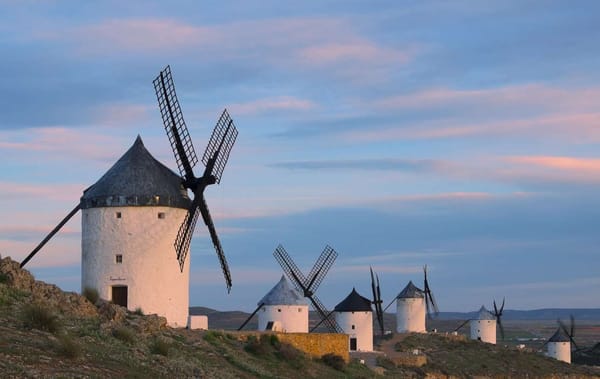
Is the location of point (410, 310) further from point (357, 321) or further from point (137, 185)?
point (137, 185)

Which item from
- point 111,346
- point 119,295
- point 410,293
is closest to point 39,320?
point 111,346

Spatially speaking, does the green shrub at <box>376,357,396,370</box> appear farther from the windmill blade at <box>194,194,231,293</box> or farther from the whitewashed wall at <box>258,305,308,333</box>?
the windmill blade at <box>194,194,231,293</box>

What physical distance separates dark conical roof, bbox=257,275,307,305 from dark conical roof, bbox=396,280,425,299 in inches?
953

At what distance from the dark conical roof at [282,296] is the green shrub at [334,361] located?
490 inches

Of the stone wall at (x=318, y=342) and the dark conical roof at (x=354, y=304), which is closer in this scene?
the stone wall at (x=318, y=342)

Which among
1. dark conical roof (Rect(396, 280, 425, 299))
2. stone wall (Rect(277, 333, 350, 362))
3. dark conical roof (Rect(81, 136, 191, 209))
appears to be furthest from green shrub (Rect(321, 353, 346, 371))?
dark conical roof (Rect(396, 280, 425, 299))

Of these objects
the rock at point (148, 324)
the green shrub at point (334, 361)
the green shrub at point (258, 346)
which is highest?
the rock at point (148, 324)

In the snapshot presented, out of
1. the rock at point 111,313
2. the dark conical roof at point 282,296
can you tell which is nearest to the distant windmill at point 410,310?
the dark conical roof at point 282,296

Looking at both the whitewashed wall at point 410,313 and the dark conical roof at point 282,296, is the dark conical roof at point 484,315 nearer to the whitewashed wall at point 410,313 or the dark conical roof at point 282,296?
the whitewashed wall at point 410,313

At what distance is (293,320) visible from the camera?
53.9m

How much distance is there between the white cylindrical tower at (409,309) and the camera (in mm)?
77875

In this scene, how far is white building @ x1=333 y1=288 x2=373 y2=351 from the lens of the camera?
6419 cm

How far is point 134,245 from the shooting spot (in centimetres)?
3875

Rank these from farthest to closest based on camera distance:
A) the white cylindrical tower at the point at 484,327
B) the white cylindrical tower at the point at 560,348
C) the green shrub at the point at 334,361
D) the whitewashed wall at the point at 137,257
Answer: the white cylindrical tower at the point at 484,327
the white cylindrical tower at the point at 560,348
the green shrub at the point at 334,361
the whitewashed wall at the point at 137,257
